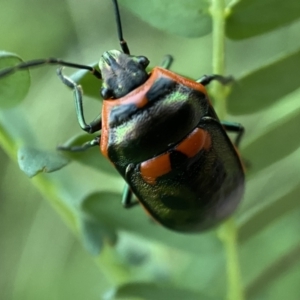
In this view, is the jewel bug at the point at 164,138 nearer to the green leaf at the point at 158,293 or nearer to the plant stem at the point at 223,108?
the plant stem at the point at 223,108

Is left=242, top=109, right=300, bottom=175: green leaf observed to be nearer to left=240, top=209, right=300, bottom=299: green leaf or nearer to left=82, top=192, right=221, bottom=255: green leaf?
left=82, top=192, right=221, bottom=255: green leaf

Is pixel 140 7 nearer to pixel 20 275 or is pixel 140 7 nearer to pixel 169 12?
pixel 169 12

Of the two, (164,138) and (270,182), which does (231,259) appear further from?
(270,182)

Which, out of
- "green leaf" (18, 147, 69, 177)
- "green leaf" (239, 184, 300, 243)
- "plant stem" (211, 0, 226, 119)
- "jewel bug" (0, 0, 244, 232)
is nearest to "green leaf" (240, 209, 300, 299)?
"green leaf" (239, 184, 300, 243)

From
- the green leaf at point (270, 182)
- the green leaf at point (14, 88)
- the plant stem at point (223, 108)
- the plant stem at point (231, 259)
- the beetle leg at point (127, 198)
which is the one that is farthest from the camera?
the green leaf at point (270, 182)

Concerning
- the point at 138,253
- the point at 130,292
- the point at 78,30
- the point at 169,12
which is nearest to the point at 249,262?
the point at 138,253

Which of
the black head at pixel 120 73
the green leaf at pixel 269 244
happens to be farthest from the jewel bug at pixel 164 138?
the green leaf at pixel 269 244
